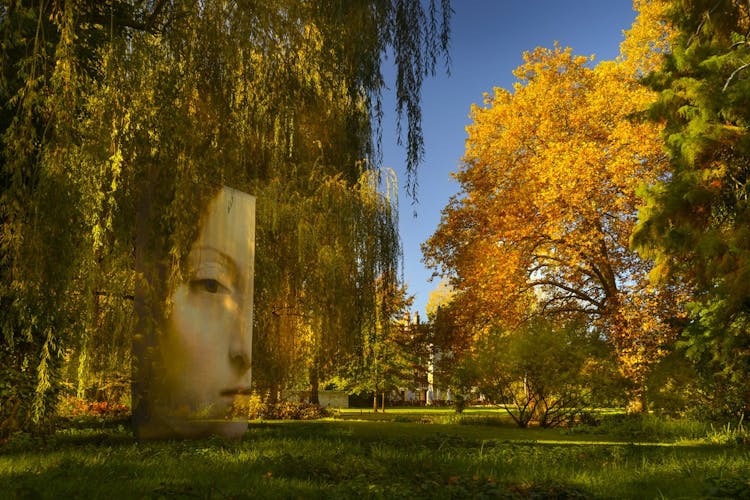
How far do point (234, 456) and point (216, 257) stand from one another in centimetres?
317

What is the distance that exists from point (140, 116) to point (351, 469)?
4174 mm

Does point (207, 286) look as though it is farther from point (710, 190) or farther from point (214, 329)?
point (710, 190)

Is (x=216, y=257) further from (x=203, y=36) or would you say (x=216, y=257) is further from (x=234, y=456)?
(x=203, y=36)

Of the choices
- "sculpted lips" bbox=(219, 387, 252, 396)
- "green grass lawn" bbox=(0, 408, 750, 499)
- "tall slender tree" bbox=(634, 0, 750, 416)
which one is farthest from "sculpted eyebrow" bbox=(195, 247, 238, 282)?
"tall slender tree" bbox=(634, 0, 750, 416)

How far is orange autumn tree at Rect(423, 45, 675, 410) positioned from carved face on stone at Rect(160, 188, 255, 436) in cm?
1009

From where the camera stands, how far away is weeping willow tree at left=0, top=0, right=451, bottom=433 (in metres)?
4.78

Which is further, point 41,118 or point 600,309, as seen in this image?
point 600,309

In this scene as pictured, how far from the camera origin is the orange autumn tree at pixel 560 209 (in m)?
17.2

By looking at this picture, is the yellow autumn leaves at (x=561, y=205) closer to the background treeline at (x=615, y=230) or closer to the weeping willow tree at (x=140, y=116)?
the background treeline at (x=615, y=230)

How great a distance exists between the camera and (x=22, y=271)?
458 centimetres

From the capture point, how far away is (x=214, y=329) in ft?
31.1

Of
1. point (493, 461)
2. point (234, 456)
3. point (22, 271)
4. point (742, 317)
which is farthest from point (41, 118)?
point (742, 317)

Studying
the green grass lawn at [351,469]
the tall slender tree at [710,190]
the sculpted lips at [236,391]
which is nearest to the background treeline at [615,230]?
the tall slender tree at [710,190]

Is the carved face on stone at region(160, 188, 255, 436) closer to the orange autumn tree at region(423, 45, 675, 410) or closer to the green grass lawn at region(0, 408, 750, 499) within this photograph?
the green grass lawn at region(0, 408, 750, 499)
